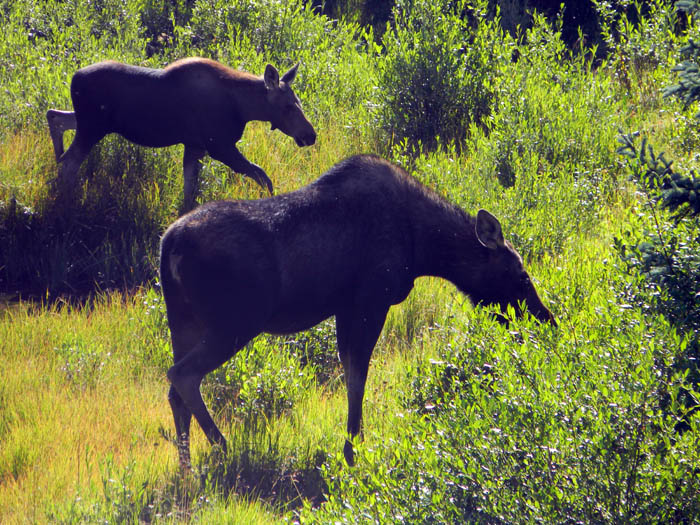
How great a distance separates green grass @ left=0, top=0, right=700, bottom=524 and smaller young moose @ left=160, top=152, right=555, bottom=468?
389mm

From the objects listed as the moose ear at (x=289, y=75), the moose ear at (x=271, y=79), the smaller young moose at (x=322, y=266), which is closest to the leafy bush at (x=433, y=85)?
the moose ear at (x=289, y=75)

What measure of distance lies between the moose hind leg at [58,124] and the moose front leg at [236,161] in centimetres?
172


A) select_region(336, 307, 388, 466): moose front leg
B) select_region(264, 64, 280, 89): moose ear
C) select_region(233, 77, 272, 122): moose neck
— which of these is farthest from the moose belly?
select_region(264, 64, 280, 89): moose ear

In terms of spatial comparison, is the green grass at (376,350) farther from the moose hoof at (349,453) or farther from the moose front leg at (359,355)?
the moose front leg at (359,355)

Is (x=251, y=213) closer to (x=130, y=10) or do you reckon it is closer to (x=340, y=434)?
(x=340, y=434)

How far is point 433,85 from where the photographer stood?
10836 mm

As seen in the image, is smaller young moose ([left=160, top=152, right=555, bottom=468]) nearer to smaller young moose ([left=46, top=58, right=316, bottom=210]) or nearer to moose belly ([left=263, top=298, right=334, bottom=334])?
moose belly ([left=263, top=298, right=334, bottom=334])

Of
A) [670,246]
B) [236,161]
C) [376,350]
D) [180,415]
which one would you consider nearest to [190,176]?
[236,161]

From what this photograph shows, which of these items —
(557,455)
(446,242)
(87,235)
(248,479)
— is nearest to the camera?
(557,455)

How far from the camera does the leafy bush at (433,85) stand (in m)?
10.8

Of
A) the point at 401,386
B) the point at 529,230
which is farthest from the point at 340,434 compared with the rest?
the point at 529,230

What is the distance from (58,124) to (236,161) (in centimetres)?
221

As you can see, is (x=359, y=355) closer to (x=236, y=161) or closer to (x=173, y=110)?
(x=236, y=161)

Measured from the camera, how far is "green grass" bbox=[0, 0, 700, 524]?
4016mm
